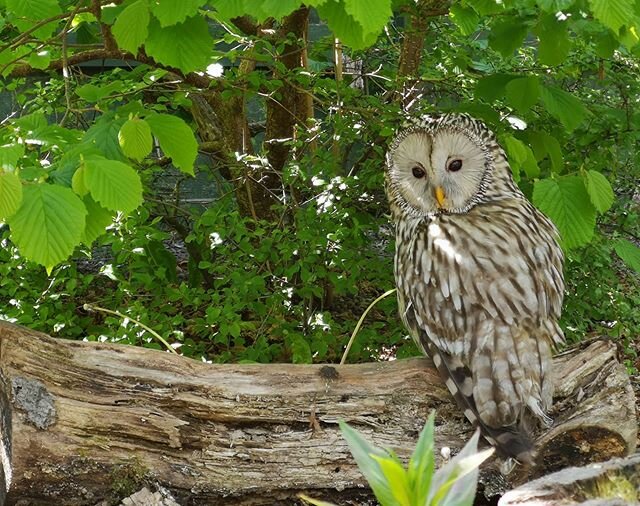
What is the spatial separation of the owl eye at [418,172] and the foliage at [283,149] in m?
0.47

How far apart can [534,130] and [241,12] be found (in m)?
2.21

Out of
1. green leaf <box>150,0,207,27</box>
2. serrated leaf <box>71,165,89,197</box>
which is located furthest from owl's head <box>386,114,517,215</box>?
serrated leaf <box>71,165,89,197</box>

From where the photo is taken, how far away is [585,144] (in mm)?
4586

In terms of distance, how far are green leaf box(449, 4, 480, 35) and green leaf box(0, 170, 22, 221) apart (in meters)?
2.40

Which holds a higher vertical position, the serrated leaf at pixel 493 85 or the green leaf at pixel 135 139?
the serrated leaf at pixel 493 85

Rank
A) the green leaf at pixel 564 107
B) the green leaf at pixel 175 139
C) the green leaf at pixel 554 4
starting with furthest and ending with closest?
the green leaf at pixel 564 107
the green leaf at pixel 175 139
the green leaf at pixel 554 4

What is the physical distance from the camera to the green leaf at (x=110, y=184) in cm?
247

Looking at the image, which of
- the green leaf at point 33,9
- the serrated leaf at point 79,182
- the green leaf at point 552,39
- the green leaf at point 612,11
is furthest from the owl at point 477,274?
the green leaf at point 33,9

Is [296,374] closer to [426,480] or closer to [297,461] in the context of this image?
[297,461]

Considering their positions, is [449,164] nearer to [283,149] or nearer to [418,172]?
[418,172]

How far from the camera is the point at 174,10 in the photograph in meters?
2.61

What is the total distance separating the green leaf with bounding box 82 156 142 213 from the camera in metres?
2.47

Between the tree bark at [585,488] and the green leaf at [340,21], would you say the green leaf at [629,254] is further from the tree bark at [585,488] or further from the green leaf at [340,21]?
the tree bark at [585,488]

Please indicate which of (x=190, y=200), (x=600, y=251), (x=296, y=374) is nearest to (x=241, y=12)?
(x=296, y=374)
